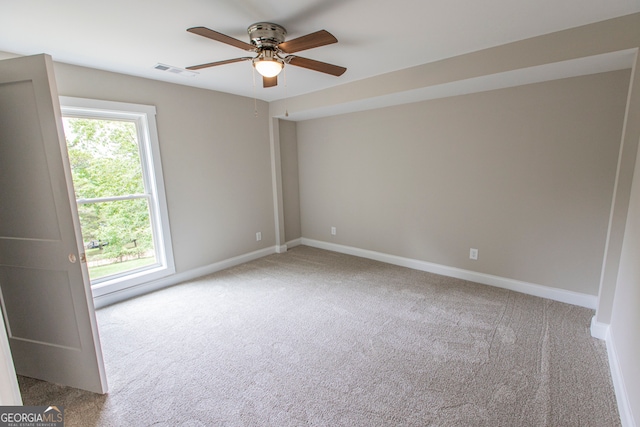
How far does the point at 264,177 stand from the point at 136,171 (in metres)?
1.76

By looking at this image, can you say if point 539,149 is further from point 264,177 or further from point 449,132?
point 264,177

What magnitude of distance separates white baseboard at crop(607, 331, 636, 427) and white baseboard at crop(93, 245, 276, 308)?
3.98 metres

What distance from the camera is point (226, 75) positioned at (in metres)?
3.08

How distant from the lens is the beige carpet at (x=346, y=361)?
1.70 m

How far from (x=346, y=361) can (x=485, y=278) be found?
2195mm

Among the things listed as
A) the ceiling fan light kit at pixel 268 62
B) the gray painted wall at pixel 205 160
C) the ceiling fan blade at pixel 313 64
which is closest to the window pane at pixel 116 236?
the gray painted wall at pixel 205 160

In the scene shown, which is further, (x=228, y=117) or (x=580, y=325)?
(x=228, y=117)

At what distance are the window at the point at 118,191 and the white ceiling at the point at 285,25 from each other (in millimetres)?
562

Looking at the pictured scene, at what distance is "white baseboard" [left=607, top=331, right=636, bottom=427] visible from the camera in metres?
1.53

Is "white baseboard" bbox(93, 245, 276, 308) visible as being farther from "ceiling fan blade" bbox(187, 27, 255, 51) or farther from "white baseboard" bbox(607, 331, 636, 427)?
"white baseboard" bbox(607, 331, 636, 427)

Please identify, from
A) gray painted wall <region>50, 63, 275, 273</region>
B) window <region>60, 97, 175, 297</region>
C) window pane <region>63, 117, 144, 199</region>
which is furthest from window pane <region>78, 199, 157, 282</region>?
gray painted wall <region>50, 63, 275, 273</region>

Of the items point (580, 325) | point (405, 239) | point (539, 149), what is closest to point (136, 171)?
point (405, 239)

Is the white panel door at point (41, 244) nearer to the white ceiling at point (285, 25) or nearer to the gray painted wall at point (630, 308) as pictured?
the white ceiling at point (285, 25)

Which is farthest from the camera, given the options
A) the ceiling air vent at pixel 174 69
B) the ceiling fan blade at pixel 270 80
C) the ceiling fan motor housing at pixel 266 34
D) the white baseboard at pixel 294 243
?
the white baseboard at pixel 294 243
